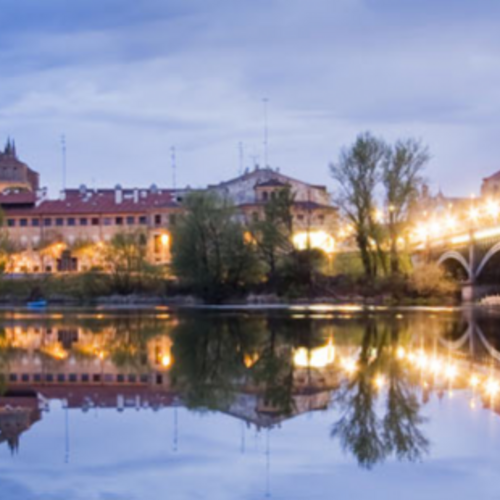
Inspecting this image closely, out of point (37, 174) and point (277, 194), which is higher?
point (37, 174)

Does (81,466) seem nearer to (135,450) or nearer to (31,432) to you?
(135,450)

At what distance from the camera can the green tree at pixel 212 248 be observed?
253ft

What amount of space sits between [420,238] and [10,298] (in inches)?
1604

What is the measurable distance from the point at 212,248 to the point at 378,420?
64585 mm

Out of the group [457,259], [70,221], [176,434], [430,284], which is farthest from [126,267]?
[176,434]

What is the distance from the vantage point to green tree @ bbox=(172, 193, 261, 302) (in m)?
77.2

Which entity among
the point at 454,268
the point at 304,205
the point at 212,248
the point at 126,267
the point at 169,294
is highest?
the point at 304,205

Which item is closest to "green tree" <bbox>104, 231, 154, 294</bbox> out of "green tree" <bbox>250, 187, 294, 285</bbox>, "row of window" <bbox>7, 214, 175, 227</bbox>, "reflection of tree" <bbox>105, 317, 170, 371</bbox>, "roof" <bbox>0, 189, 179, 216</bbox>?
"green tree" <bbox>250, 187, 294, 285</bbox>

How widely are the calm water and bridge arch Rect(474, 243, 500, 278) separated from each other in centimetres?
3401

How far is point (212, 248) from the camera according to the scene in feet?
257

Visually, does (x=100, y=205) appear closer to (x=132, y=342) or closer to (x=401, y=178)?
(x=401, y=178)

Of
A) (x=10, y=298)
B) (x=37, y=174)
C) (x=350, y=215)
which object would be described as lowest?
(x=10, y=298)

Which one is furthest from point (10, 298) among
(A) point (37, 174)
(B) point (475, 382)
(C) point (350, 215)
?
(A) point (37, 174)

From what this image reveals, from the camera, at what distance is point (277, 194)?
78000 millimetres
